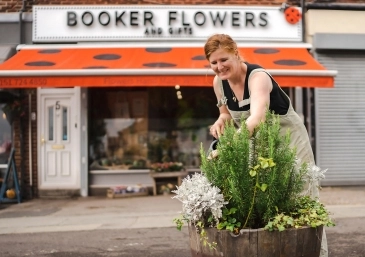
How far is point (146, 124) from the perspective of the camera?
11125mm

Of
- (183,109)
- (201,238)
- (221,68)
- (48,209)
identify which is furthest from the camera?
(183,109)

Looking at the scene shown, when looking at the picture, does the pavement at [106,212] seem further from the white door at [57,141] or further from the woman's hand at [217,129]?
the woman's hand at [217,129]

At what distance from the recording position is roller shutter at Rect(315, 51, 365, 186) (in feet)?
35.9

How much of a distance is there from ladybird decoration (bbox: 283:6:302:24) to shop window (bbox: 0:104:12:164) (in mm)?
6643

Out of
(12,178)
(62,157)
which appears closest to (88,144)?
(62,157)

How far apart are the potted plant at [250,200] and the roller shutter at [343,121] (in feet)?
28.8

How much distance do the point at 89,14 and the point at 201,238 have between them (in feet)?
30.1

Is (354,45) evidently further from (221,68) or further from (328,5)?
(221,68)

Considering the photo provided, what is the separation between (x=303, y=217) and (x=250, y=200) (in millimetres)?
303

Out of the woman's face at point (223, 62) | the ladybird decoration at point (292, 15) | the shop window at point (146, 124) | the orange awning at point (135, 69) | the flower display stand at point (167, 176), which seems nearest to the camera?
the woman's face at point (223, 62)

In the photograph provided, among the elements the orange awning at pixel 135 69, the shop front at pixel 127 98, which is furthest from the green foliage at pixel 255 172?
the shop front at pixel 127 98

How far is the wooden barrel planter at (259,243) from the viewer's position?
2340 mm

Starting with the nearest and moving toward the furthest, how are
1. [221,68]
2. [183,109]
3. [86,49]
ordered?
[221,68] < [86,49] < [183,109]

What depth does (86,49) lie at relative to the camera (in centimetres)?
1039
